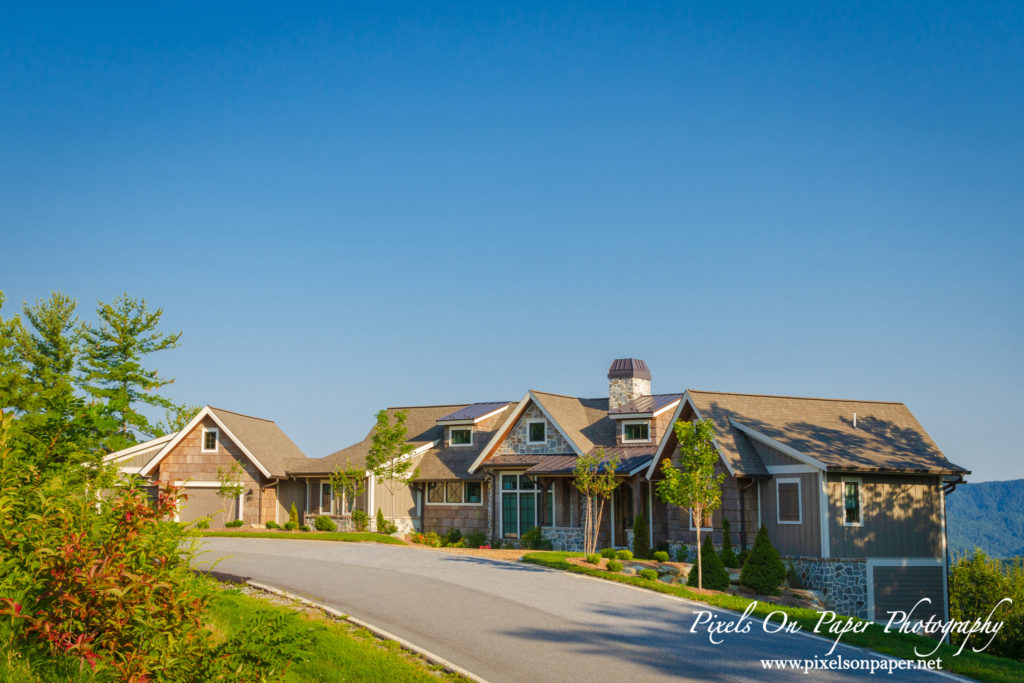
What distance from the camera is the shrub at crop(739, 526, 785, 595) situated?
22922 millimetres

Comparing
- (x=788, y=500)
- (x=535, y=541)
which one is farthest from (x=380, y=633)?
(x=535, y=541)

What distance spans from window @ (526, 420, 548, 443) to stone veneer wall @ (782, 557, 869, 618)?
12.7 meters

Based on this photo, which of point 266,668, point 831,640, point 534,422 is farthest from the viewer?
point 534,422

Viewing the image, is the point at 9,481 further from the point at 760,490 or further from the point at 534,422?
the point at 534,422

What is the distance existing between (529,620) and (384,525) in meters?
21.7

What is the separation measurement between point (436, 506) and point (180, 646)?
98.3 feet

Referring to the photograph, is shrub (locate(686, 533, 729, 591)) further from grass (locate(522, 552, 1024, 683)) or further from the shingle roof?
the shingle roof

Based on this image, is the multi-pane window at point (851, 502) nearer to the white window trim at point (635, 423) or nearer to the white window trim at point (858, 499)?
the white window trim at point (858, 499)

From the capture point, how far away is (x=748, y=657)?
1311 cm

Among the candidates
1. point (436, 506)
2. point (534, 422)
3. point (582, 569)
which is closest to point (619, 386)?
point (534, 422)

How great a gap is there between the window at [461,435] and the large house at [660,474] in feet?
0.21

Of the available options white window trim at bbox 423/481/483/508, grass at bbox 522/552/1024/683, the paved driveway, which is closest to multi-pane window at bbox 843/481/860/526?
grass at bbox 522/552/1024/683

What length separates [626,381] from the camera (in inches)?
1414

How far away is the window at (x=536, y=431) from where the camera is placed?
3475 cm
